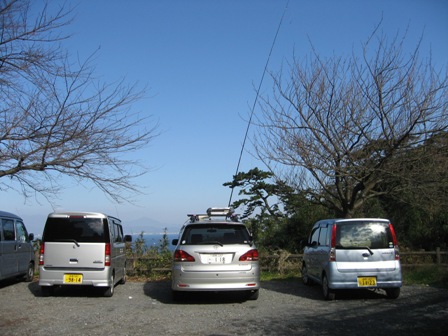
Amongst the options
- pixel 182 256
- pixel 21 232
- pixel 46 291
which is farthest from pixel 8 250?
pixel 182 256

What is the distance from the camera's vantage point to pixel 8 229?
1129 centimetres

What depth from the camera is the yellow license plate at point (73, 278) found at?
9.42m

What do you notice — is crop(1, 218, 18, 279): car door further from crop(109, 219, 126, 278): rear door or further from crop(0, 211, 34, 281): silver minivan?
crop(109, 219, 126, 278): rear door

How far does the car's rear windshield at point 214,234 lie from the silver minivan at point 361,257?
71.1 inches

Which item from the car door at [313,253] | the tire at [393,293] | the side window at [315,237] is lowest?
the tire at [393,293]

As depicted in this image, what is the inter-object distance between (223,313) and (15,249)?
639cm

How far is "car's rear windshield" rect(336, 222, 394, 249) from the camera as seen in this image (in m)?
9.04

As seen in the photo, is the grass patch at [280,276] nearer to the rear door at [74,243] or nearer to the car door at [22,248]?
the rear door at [74,243]

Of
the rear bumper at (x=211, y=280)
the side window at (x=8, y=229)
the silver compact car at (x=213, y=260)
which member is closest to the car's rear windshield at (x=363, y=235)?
the silver compact car at (x=213, y=260)

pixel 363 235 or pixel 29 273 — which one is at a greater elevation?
pixel 363 235

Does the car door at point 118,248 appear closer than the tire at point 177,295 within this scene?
No

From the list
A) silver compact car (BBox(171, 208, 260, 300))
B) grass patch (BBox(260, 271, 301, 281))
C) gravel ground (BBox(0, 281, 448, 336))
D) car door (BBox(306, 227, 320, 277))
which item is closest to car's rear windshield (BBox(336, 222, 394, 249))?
gravel ground (BBox(0, 281, 448, 336))

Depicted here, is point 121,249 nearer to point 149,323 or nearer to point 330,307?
point 149,323

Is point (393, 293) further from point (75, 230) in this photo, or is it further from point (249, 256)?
point (75, 230)
